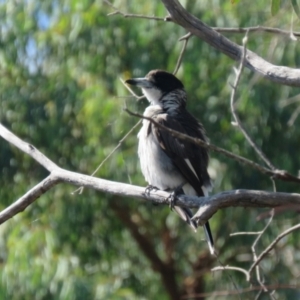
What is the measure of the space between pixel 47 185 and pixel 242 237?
4.27m

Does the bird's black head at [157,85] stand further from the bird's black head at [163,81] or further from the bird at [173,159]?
the bird at [173,159]

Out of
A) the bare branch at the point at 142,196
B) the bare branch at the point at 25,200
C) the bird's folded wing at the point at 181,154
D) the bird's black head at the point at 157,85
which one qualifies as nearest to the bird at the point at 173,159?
the bird's folded wing at the point at 181,154

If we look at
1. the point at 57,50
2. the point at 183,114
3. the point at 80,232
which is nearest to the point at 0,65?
the point at 57,50

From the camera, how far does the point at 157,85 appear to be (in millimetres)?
5438

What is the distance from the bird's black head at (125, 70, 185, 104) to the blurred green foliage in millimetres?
1168

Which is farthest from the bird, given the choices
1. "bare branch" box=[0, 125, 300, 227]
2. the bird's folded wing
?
"bare branch" box=[0, 125, 300, 227]

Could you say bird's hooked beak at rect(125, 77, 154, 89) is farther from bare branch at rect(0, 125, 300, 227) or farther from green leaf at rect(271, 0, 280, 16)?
green leaf at rect(271, 0, 280, 16)

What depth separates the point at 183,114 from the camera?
516cm

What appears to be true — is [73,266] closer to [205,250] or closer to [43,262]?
[43,262]

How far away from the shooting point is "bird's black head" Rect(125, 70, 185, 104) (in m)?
5.39

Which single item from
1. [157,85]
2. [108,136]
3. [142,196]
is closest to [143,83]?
[157,85]

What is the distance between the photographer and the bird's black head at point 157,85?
5391mm

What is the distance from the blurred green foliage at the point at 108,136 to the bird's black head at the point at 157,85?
1168 millimetres

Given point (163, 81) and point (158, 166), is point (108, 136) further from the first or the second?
point (158, 166)
